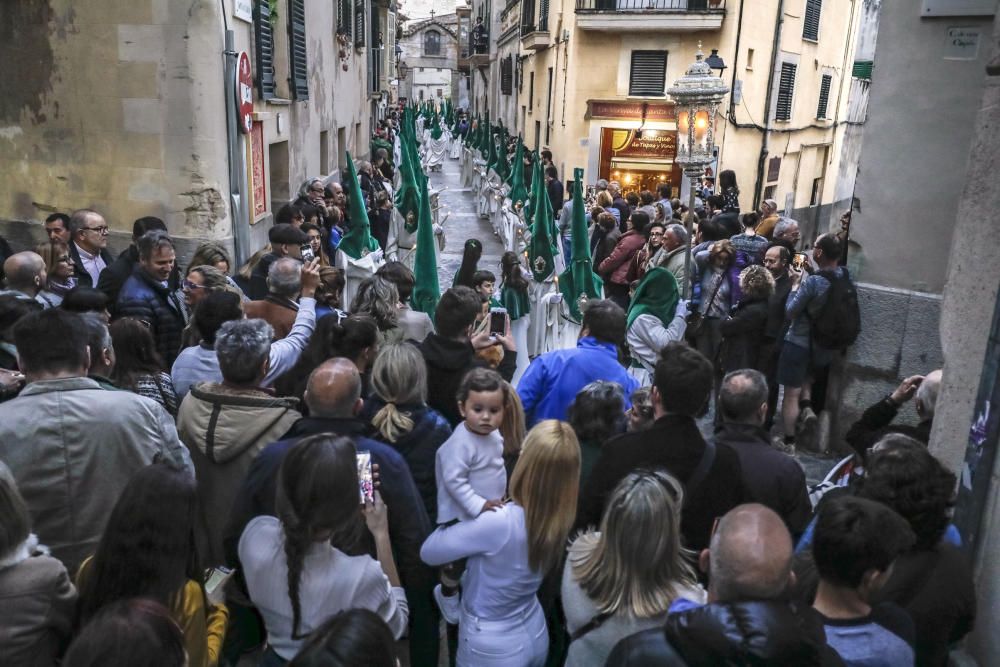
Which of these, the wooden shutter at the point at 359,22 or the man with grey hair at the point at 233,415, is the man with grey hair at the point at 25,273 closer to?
the man with grey hair at the point at 233,415

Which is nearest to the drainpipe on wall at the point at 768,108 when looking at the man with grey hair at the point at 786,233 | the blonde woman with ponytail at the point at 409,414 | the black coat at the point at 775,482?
the man with grey hair at the point at 786,233

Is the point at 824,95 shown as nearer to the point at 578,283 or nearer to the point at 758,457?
the point at 578,283

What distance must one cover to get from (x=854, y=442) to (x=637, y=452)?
50.8 inches

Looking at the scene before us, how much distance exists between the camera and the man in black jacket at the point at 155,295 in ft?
15.0

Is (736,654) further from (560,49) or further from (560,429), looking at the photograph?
(560,49)

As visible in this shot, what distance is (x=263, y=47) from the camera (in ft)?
29.3

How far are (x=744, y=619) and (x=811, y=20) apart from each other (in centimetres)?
2289

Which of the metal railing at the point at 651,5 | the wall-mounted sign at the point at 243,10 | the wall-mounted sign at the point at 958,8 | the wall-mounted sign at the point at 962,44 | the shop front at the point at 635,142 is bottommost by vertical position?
the shop front at the point at 635,142

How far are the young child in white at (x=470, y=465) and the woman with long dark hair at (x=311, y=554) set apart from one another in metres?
0.58

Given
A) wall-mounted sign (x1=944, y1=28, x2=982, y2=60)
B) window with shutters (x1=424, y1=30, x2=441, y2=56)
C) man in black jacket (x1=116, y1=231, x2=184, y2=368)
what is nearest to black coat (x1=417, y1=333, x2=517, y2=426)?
man in black jacket (x1=116, y1=231, x2=184, y2=368)

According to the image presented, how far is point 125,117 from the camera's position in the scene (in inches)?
291

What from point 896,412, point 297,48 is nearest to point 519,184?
point 297,48

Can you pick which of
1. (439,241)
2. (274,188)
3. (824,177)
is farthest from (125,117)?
(824,177)

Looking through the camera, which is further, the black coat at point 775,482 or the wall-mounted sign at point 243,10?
the wall-mounted sign at point 243,10
